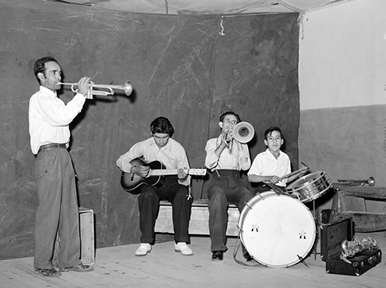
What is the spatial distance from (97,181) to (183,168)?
2.73ft

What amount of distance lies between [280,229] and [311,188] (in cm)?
42

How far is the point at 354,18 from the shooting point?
20.1ft

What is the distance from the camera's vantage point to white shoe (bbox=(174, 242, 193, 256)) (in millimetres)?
5234

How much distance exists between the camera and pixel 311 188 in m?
4.70

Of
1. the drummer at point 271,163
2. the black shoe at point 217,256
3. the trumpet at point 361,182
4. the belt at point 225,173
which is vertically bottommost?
the black shoe at point 217,256

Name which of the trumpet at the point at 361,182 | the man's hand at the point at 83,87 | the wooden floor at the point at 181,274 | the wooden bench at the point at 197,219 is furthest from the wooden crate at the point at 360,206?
the man's hand at the point at 83,87

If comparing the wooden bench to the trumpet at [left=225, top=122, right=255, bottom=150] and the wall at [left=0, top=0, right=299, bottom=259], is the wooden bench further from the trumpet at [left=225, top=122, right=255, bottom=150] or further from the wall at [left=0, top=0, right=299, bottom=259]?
the trumpet at [left=225, top=122, right=255, bottom=150]

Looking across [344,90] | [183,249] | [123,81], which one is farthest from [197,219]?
[344,90]

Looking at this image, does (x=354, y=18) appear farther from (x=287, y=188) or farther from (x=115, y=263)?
(x=115, y=263)

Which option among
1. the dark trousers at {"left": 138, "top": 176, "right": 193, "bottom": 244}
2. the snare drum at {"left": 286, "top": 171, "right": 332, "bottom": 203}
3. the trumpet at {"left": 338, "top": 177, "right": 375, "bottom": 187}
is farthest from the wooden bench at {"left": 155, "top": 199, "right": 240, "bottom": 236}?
the trumpet at {"left": 338, "top": 177, "right": 375, "bottom": 187}

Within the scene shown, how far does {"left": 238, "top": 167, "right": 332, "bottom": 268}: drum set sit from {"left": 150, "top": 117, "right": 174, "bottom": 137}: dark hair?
3.96ft

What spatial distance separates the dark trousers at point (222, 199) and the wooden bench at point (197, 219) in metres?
0.15

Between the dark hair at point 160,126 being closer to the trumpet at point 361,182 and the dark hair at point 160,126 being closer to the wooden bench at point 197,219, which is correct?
the wooden bench at point 197,219

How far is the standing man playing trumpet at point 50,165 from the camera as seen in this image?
14.4ft
